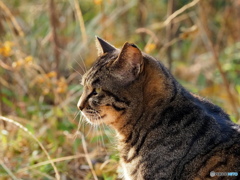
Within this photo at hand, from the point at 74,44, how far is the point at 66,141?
5.70ft

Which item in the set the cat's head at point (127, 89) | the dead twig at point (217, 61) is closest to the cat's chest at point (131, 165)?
the cat's head at point (127, 89)

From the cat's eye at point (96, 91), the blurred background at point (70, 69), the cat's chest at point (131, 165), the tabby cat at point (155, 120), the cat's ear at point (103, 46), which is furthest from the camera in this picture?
the blurred background at point (70, 69)

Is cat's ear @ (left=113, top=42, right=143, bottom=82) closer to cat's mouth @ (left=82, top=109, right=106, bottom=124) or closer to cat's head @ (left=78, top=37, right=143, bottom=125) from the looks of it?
cat's head @ (left=78, top=37, right=143, bottom=125)

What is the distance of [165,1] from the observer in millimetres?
6328

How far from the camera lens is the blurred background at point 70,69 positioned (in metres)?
3.31

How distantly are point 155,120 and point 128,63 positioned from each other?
12.8 inches

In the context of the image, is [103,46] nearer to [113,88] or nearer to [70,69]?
[113,88]

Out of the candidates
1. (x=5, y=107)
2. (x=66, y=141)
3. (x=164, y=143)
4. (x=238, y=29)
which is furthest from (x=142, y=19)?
(x=164, y=143)

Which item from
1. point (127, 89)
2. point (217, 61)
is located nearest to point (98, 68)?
point (127, 89)

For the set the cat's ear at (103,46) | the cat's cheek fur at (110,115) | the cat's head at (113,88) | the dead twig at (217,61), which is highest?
the cat's ear at (103,46)

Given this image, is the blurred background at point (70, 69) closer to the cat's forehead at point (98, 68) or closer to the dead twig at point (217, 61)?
the dead twig at point (217, 61)

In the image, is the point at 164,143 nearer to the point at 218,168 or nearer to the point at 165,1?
the point at 218,168

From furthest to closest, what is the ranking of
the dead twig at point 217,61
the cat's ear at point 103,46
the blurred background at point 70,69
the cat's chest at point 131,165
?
1. the dead twig at point 217,61
2. the blurred background at point 70,69
3. the cat's ear at point 103,46
4. the cat's chest at point 131,165

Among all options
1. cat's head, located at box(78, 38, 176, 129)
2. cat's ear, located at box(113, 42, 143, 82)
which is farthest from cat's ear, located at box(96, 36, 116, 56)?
cat's ear, located at box(113, 42, 143, 82)
